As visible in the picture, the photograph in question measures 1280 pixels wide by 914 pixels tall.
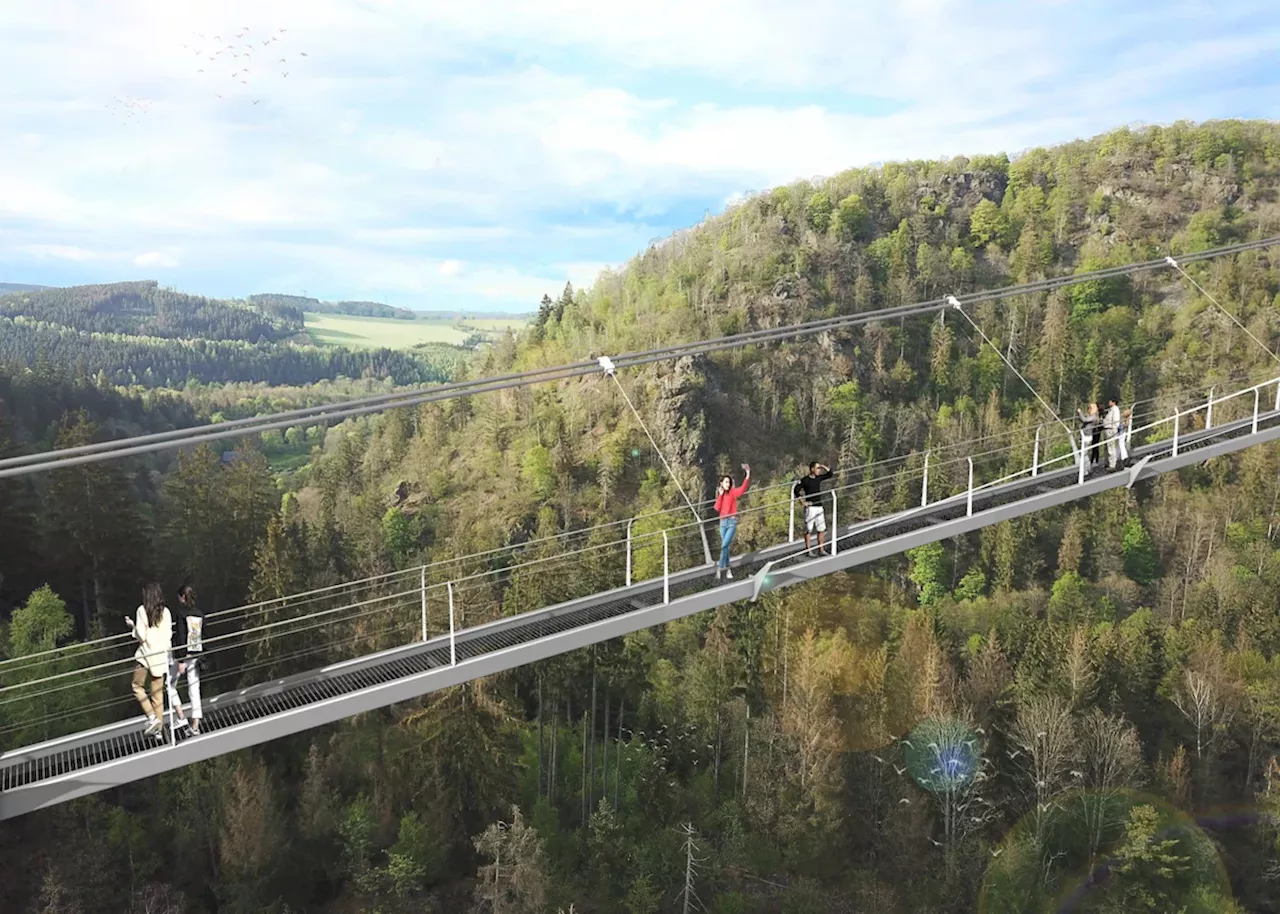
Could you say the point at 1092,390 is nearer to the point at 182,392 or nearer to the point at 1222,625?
the point at 1222,625

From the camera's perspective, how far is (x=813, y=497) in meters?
10.3

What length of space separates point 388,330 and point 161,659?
543 feet

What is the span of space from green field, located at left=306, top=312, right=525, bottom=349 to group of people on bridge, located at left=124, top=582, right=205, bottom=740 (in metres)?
130

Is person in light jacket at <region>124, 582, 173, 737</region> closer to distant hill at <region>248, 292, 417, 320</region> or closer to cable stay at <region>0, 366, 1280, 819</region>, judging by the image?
cable stay at <region>0, 366, 1280, 819</region>

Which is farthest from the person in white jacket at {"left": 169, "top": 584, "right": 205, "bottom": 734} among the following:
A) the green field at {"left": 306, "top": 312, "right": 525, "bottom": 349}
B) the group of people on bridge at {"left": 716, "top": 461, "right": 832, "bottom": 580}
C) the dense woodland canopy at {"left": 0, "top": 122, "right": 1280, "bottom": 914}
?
the green field at {"left": 306, "top": 312, "right": 525, "bottom": 349}

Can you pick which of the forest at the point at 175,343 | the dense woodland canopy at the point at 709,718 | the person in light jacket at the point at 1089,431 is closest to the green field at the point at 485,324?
the forest at the point at 175,343

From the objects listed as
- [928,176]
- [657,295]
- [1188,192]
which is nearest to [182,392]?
[657,295]

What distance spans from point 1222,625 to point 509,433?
4634 centimetres

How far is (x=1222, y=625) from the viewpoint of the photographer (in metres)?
46.4

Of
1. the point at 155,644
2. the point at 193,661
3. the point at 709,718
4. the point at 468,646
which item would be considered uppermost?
the point at 155,644

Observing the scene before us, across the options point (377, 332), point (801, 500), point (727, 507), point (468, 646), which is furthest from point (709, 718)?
point (377, 332)

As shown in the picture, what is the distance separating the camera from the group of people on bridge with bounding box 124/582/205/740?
7.13 metres

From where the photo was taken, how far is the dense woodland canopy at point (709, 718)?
25.7m

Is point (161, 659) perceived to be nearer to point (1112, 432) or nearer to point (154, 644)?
point (154, 644)
